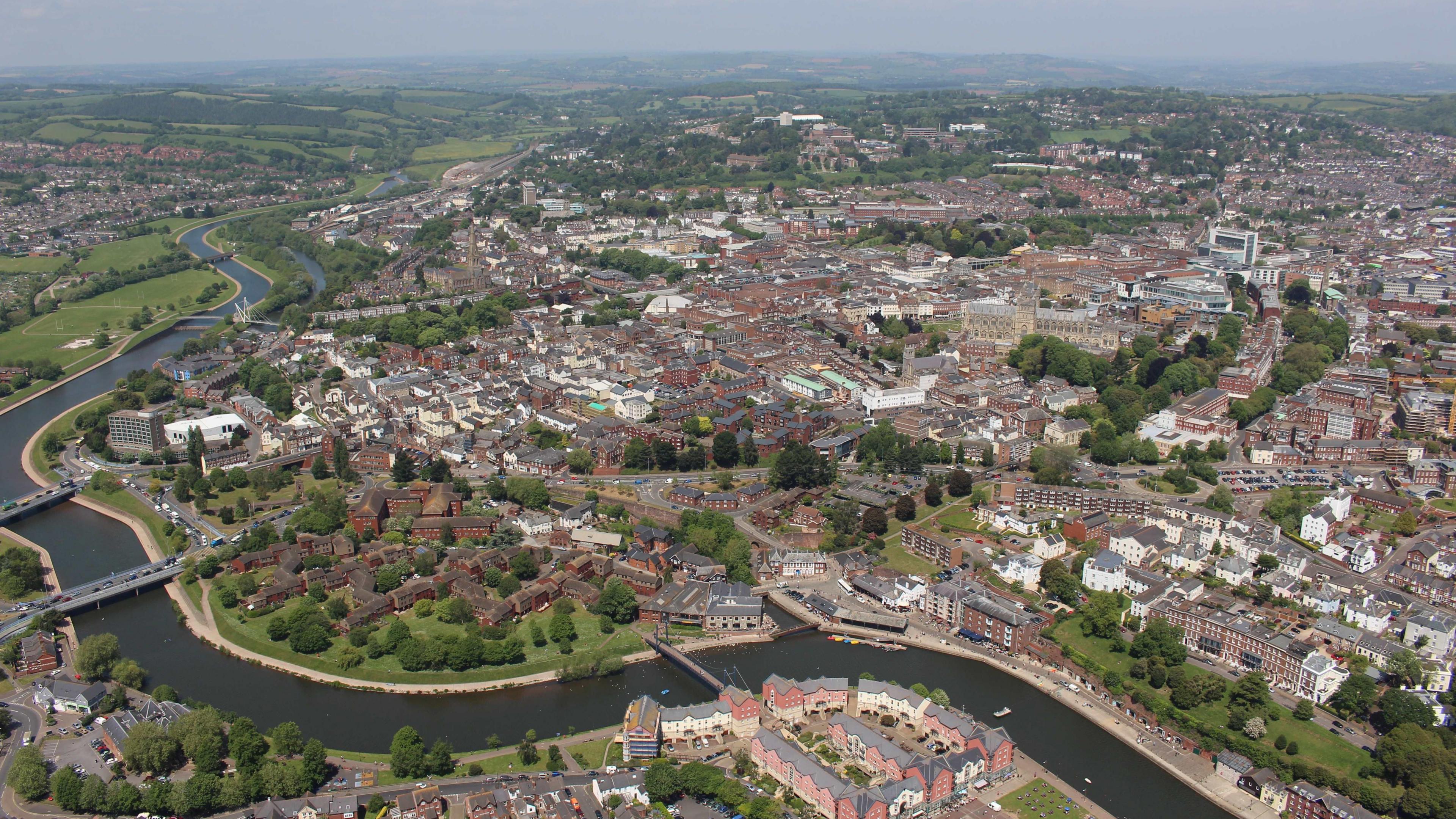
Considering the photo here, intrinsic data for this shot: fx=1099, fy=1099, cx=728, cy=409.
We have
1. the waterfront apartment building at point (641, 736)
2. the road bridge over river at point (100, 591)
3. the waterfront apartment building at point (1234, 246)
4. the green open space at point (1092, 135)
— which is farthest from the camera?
the green open space at point (1092, 135)

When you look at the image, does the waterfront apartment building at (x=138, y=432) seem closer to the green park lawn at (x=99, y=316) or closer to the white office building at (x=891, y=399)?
the green park lawn at (x=99, y=316)

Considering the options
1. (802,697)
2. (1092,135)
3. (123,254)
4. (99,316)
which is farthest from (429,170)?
(802,697)

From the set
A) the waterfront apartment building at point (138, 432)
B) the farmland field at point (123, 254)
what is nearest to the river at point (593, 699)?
the waterfront apartment building at point (138, 432)

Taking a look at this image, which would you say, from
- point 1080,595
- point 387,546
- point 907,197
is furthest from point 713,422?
point 907,197

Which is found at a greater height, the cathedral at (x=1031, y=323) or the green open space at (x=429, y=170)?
the green open space at (x=429, y=170)

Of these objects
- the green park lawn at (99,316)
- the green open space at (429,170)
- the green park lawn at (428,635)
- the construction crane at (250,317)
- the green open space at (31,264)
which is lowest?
A: the green park lawn at (428,635)

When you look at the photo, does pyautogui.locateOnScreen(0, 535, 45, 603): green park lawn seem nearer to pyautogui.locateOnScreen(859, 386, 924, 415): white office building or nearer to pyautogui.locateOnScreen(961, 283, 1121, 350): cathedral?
Answer: pyautogui.locateOnScreen(859, 386, 924, 415): white office building

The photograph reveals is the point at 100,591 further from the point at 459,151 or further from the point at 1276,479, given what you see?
the point at 459,151
